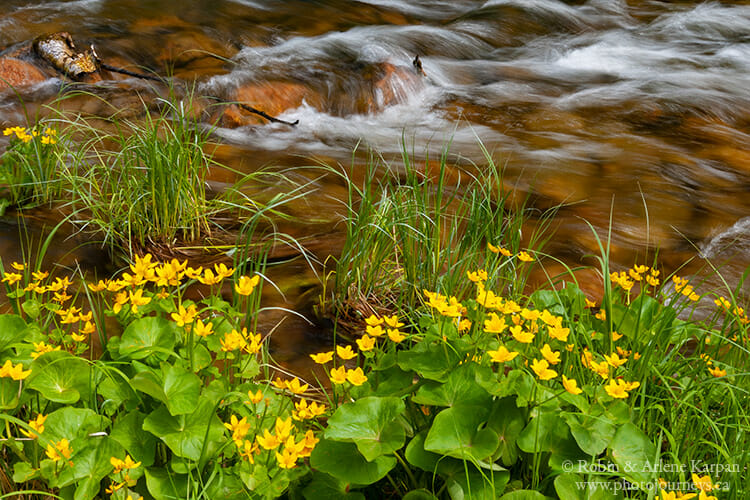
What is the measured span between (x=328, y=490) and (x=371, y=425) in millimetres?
180

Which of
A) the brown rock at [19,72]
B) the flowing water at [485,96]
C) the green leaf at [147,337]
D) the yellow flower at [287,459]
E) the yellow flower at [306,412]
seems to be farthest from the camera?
the brown rock at [19,72]

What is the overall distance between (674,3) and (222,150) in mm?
7216

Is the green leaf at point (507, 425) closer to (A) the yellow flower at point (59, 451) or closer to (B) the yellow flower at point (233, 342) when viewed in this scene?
(B) the yellow flower at point (233, 342)

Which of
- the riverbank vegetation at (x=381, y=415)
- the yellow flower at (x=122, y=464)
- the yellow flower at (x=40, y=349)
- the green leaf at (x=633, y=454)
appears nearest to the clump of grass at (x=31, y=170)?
the riverbank vegetation at (x=381, y=415)

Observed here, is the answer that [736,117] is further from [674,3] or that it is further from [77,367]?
[77,367]

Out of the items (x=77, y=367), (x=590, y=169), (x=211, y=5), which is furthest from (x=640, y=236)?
(x=211, y=5)

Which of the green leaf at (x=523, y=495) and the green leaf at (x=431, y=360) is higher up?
the green leaf at (x=431, y=360)

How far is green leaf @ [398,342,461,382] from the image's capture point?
5.31ft

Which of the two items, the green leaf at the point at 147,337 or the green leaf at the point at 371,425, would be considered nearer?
the green leaf at the point at 371,425

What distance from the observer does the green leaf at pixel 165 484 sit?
59.0 inches

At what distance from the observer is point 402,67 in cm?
586

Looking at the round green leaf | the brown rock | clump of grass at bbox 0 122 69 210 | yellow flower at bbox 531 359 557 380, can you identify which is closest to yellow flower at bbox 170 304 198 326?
the round green leaf

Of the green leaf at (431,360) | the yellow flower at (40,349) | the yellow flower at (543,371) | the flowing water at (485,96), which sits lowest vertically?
the flowing water at (485,96)

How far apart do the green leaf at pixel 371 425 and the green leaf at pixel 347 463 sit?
3cm
